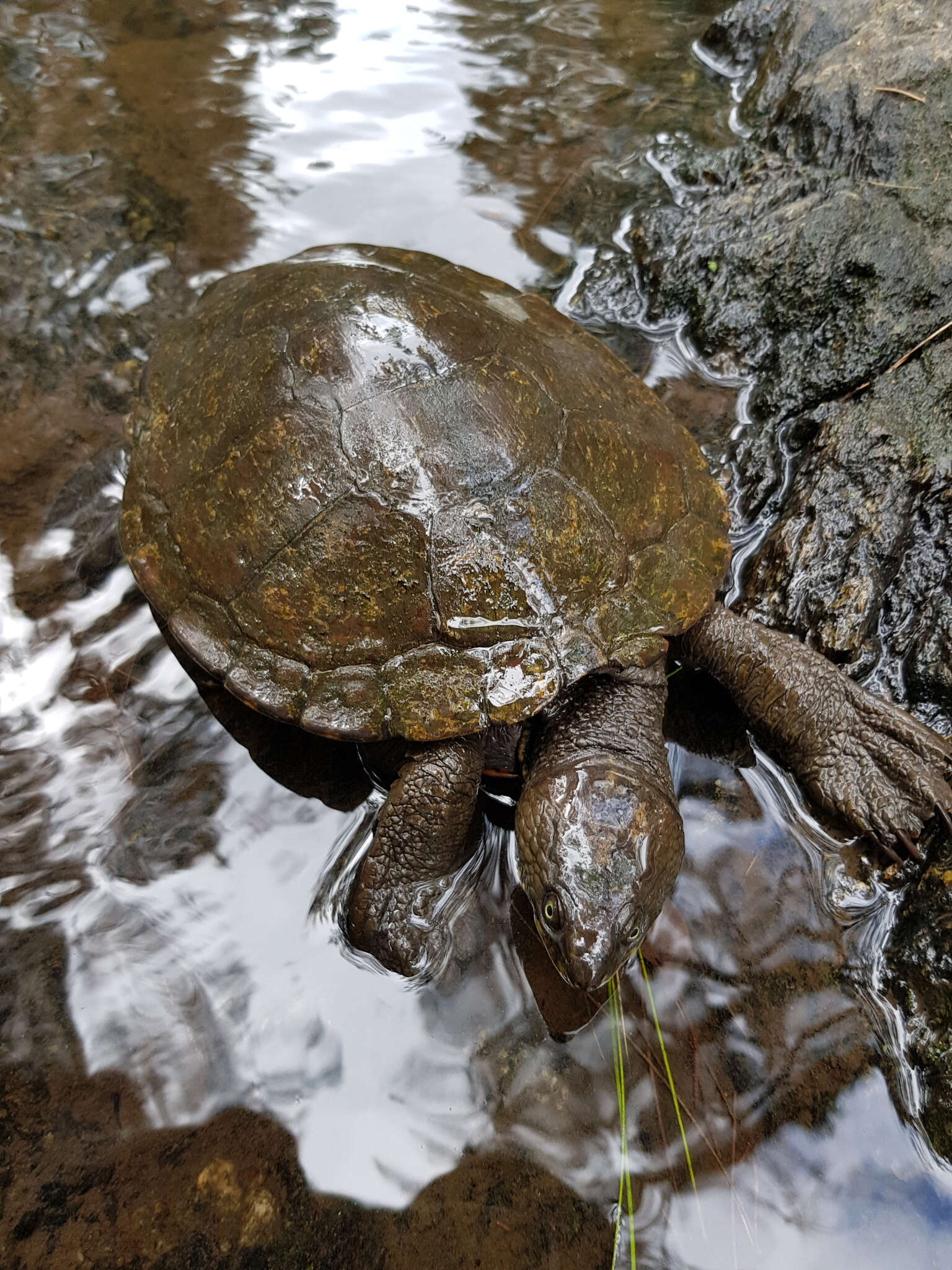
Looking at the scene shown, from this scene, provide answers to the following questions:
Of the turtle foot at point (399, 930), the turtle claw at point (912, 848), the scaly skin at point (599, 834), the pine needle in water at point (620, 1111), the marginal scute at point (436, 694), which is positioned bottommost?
the pine needle in water at point (620, 1111)

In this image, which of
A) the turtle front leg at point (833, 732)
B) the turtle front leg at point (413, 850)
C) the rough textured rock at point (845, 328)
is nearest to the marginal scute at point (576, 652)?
the turtle front leg at point (413, 850)

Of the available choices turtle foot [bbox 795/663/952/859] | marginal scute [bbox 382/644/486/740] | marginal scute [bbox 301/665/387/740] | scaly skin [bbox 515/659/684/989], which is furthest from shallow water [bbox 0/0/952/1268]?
marginal scute [bbox 382/644/486/740]

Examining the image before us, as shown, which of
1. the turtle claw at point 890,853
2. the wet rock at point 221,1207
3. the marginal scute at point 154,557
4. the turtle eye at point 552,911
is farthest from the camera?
the marginal scute at point 154,557

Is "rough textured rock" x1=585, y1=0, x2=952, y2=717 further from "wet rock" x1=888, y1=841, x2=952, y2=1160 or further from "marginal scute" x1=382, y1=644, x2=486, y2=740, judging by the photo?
"marginal scute" x1=382, y1=644, x2=486, y2=740

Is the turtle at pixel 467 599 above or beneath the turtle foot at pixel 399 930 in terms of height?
above

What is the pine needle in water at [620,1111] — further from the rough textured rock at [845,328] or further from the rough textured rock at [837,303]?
the rough textured rock at [837,303]
